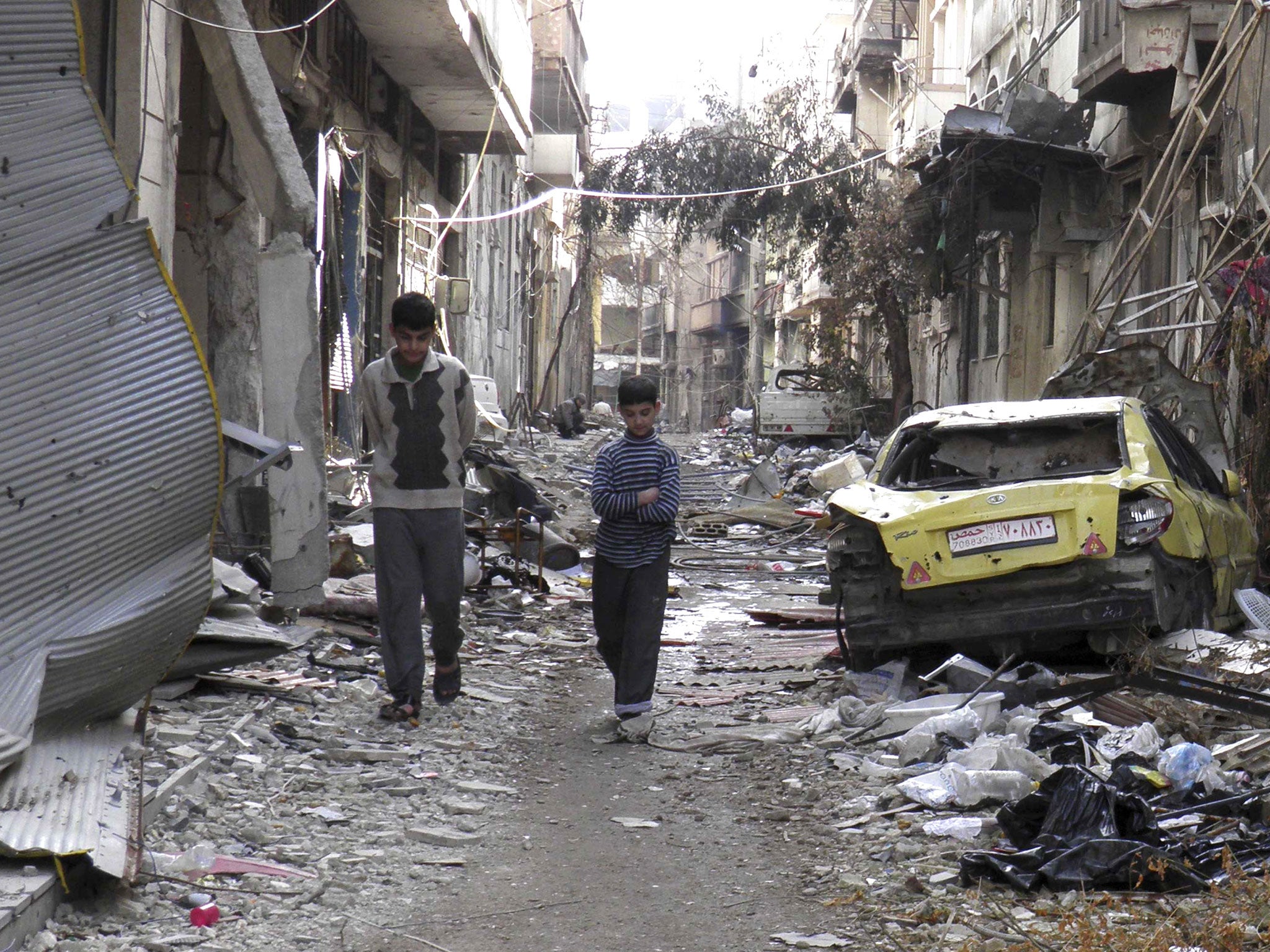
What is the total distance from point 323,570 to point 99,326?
3215mm

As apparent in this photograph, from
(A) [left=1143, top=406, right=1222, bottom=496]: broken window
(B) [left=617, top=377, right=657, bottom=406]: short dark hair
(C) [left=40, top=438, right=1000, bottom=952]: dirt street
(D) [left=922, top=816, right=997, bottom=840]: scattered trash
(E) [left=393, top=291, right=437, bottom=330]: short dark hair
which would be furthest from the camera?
(A) [left=1143, top=406, right=1222, bottom=496]: broken window

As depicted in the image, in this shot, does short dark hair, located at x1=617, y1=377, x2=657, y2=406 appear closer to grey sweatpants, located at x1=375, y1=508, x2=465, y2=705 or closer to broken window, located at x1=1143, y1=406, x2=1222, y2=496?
grey sweatpants, located at x1=375, y1=508, x2=465, y2=705

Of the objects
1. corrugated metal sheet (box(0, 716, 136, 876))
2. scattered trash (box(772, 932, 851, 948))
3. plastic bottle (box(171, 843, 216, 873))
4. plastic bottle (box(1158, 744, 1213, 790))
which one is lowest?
scattered trash (box(772, 932, 851, 948))

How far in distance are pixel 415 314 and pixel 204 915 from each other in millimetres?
3228

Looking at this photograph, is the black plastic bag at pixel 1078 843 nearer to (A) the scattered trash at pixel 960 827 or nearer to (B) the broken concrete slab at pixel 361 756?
(A) the scattered trash at pixel 960 827

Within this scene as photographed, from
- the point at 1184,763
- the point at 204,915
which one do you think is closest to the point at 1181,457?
the point at 1184,763

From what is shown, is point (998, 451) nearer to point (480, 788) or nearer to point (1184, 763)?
point (1184, 763)

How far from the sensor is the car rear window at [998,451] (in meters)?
7.76

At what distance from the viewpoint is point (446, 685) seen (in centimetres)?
680

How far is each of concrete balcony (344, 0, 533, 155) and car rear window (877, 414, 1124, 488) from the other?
7.66 meters

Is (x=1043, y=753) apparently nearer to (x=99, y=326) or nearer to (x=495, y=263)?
(x=99, y=326)

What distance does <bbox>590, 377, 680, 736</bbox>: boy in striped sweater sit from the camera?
6504mm

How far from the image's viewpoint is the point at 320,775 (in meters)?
5.45

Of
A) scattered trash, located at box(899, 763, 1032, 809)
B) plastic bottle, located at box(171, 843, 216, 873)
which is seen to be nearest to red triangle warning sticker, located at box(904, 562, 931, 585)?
scattered trash, located at box(899, 763, 1032, 809)
